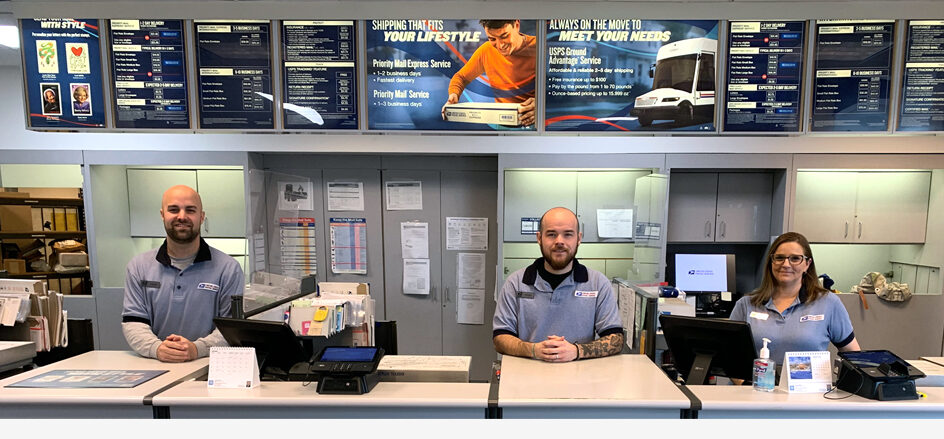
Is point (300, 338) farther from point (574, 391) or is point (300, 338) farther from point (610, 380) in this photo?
point (610, 380)

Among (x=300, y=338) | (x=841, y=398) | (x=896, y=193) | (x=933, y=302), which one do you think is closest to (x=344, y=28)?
(x=300, y=338)

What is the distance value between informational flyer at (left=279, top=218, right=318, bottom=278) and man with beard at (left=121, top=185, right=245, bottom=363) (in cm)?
138

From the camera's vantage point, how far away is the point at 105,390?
5.09 ft

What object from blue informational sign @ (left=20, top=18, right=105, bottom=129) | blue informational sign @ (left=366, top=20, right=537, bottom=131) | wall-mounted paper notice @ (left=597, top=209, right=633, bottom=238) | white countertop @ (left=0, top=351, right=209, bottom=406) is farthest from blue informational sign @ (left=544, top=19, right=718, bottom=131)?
blue informational sign @ (left=20, top=18, right=105, bottom=129)

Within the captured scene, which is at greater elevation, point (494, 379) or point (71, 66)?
point (71, 66)

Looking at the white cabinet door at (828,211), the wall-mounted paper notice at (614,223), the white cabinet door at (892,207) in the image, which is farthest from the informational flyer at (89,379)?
the white cabinet door at (892,207)

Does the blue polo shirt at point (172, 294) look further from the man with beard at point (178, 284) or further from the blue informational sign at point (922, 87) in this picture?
the blue informational sign at point (922, 87)

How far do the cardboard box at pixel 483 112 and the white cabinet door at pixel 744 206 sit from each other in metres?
2.39

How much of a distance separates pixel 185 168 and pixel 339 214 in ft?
4.82

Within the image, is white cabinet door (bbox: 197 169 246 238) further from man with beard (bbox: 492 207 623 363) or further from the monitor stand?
the monitor stand

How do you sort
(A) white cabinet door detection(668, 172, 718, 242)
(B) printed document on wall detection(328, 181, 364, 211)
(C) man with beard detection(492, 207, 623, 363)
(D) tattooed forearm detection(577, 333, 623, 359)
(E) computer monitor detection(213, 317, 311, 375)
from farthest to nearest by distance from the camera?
1. (B) printed document on wall detection(328, 181, 364, 211)
2. (A) white cabinet door detection(668, 172, 718, 242)
3. (C) man with beard detection(492, 207, 623, 363)
4. (D) tattooed forearm detection(577, 333, 623, 359)
5. (E) computer monitor detection(213, 317, 311, 375)

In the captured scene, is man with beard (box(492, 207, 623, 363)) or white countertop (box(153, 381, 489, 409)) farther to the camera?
man with beard (box(492, 207, 623, 363))

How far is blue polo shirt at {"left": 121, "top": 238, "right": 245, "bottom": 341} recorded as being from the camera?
2166 millimetres

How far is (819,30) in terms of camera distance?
2.10 m
